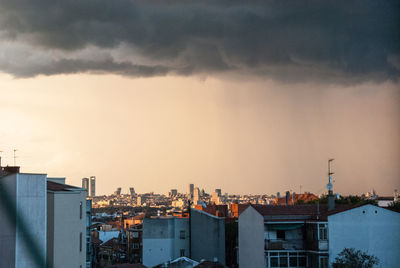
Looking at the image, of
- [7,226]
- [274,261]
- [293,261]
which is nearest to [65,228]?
[7,226]

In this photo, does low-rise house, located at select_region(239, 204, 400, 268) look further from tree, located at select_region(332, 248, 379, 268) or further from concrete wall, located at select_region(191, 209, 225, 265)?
concrete wall, located at select_region(191, 209, 225, 265)

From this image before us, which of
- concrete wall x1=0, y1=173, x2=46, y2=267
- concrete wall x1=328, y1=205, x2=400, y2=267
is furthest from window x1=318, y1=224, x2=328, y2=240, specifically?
concrete wall x1=0, y1=173, x2=46, y2=267

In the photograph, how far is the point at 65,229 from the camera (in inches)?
1051

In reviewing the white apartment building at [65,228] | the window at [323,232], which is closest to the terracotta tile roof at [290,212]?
the window at [323,232]

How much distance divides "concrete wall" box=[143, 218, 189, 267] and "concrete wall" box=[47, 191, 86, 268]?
79.9 ft

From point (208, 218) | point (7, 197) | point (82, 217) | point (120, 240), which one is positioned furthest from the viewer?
point (120, 240)

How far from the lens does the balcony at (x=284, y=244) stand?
33750 millimetres

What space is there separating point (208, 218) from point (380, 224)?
65.9 ft

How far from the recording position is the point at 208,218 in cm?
5009

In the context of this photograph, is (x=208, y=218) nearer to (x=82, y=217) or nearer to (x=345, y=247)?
(x=345, y=247)

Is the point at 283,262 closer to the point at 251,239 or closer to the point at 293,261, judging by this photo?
the point at 293,261

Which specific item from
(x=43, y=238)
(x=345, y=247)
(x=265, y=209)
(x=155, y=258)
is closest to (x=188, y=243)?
(x=155, y=258)

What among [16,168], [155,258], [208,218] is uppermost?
[16,168]

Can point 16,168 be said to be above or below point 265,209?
above
